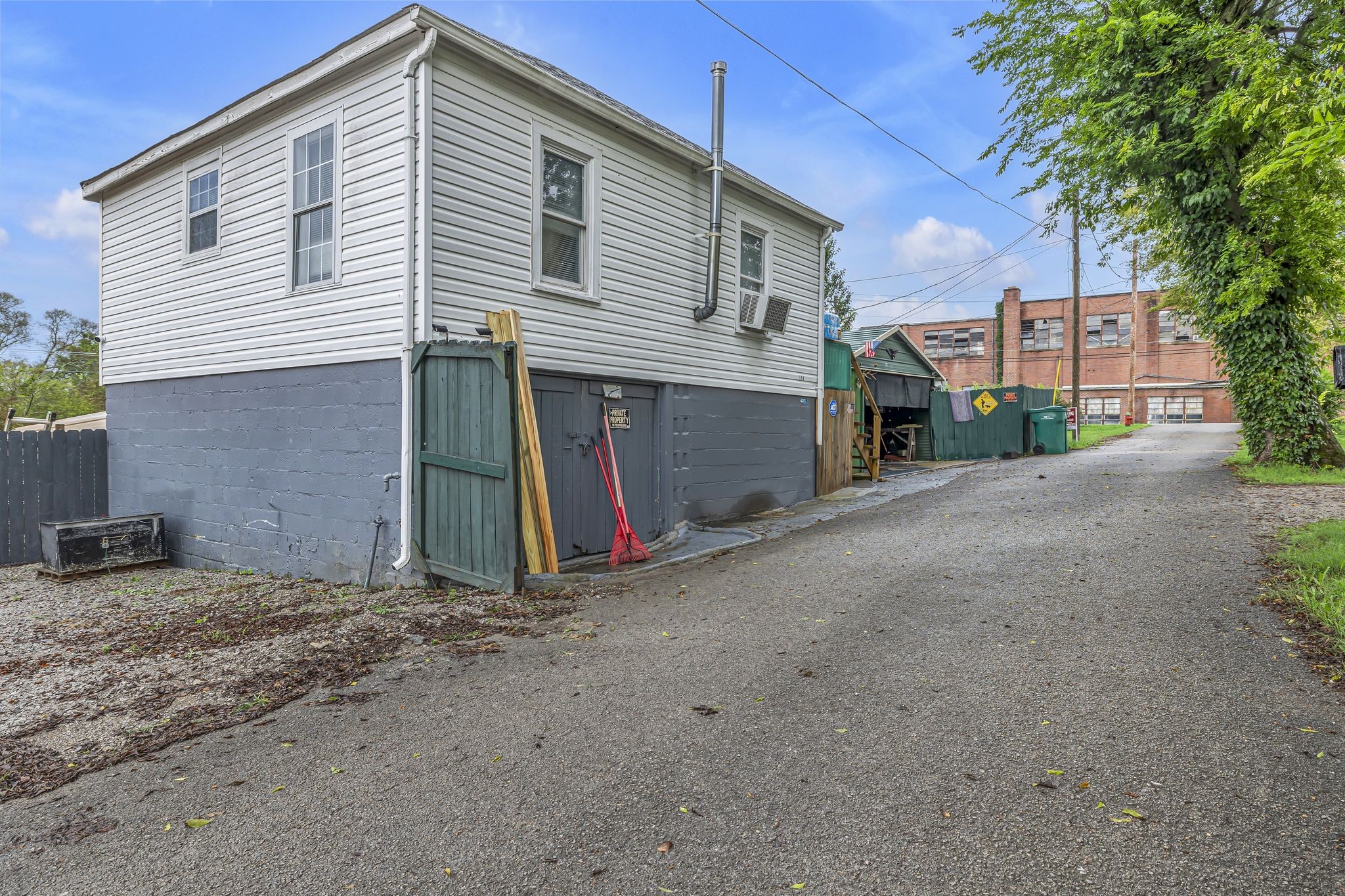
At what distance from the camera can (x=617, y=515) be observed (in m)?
8.57

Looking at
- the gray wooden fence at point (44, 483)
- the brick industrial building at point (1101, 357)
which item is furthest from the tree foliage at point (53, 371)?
the brick industrial building at point (1101, 357)

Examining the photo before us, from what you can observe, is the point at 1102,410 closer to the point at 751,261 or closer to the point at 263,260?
the point at 751,261

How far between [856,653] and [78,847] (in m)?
3.88

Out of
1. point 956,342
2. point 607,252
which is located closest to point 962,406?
point 607,252

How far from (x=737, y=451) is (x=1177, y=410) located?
138 ft

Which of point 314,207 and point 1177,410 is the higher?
point 314,207

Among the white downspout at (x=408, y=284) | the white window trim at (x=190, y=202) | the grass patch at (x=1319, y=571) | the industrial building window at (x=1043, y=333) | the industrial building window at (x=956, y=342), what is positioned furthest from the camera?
the industrial building window at (x=956, y=342)

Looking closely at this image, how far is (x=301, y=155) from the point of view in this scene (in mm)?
8148

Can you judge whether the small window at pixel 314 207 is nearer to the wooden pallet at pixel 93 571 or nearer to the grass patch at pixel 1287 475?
the wooden pallet at pixel 93 571

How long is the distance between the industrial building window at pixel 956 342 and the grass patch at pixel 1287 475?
3689cm

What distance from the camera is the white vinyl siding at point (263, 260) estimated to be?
7156 mm

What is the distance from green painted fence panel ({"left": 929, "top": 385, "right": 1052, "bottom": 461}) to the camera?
2172 centimetres

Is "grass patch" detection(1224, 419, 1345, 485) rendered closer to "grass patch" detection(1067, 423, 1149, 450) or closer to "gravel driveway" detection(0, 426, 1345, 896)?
"gravel driveway" detection(0, 426, 1345, 896)

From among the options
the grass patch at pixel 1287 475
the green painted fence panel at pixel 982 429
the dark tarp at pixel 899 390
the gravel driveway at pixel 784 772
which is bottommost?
the gravel driveway at pixel 784 772
